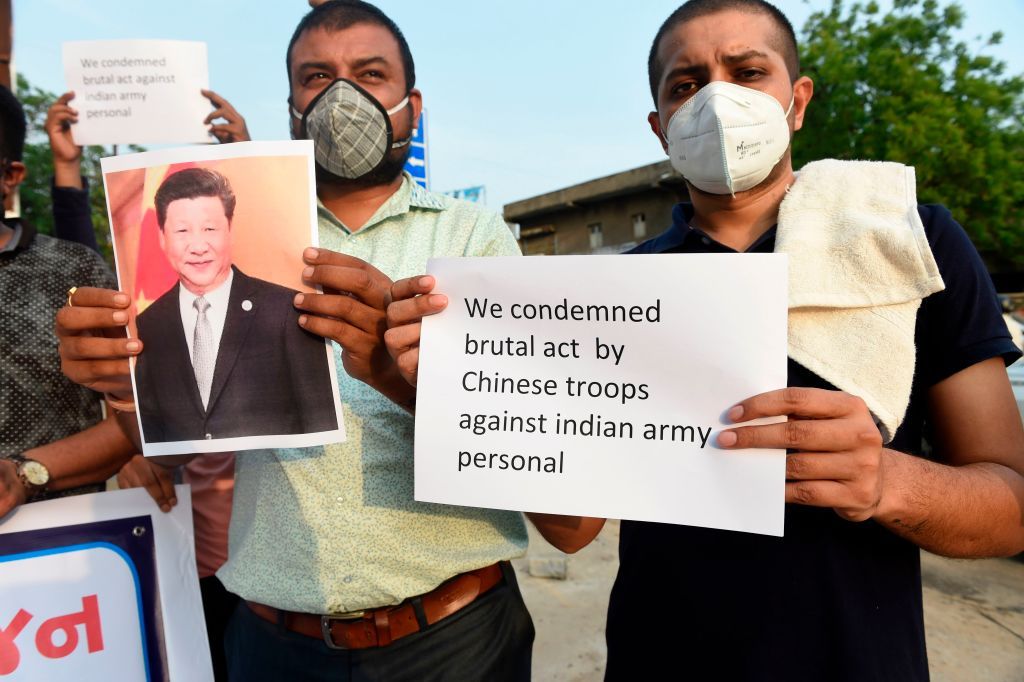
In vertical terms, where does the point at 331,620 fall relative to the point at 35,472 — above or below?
below

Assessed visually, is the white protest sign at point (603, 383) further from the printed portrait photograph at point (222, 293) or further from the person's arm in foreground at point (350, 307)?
the printed portrait photograph at point (222, 293)

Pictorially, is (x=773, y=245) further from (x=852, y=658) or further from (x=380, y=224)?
(x=380, y=224)

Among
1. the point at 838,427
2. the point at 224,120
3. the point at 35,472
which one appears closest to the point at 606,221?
the point at 224,120

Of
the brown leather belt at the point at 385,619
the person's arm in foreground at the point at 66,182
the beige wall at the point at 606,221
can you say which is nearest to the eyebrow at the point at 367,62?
the brown leather belt at the point at 385,619

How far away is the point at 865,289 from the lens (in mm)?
1215

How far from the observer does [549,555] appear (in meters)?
4.81

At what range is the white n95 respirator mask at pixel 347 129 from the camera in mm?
1571

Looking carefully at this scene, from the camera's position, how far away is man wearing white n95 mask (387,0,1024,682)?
1.08m

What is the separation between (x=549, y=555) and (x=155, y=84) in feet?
13.0

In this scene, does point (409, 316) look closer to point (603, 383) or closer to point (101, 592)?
point (603, 383)

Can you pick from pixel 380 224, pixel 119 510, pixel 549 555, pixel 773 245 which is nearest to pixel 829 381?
pixel 773 245

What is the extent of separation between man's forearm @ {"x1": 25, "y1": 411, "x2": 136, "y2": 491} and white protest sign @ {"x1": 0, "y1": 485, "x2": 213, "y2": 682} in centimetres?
6

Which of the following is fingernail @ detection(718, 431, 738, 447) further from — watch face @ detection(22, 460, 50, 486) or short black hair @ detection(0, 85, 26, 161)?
short black hair @ detection(0, 85, 26, 161)

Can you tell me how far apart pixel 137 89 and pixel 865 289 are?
2727 millimetres
